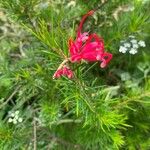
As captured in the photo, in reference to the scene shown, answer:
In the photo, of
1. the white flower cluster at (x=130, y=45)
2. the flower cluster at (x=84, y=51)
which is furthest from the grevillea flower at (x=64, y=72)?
the white flower cluster at (x=130, y=45)

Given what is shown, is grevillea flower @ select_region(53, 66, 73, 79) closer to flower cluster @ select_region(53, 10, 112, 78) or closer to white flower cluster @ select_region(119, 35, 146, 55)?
flower cluster @ select_region(53, 10, 112, 78)

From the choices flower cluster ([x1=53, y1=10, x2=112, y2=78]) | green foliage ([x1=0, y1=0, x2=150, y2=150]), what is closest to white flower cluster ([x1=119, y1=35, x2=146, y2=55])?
green foliage ([x1=0, y1=0, x2=150, y2=150])

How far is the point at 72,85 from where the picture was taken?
0.98 m

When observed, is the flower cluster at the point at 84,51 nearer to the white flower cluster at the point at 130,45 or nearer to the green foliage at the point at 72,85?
the green foliage at the point at 72,85

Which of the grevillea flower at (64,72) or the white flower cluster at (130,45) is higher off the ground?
the grevillea flower at (64,72)

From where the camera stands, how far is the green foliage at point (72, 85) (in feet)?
3.29

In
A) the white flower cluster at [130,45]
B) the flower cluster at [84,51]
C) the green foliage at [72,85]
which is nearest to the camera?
the flower cluster at [84,51]

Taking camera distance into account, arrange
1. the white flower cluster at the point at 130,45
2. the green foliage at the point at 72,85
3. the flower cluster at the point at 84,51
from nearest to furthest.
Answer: the flower cluster at the point at 84,51, the green foliage at the point at 72,85, the white flower cluster at the point at 130,45

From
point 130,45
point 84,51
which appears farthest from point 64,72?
point 130,45

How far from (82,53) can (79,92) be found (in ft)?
0.42

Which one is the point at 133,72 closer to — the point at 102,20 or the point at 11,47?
the point at 102,20

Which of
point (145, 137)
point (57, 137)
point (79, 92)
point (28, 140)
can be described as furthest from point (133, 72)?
point (79, 92)

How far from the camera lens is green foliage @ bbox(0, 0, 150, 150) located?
1.00m

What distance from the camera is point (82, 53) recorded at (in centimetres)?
88
